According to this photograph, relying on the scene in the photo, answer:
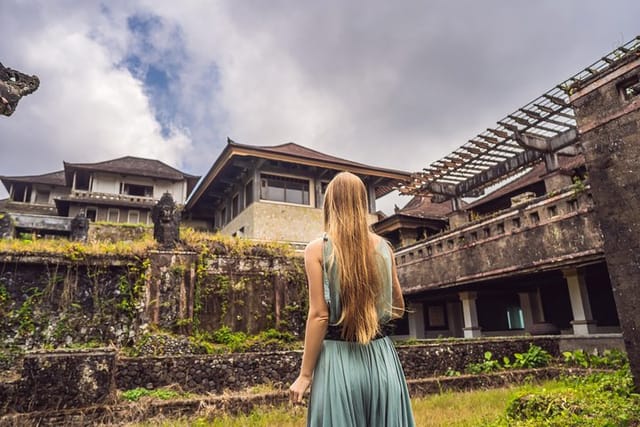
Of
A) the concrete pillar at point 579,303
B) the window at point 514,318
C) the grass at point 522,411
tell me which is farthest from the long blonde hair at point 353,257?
the window at point 514,318

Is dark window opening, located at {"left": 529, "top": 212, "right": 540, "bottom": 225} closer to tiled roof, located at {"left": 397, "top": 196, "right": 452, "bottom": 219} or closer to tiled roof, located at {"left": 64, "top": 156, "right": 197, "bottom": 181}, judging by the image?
tiled roof, located at {"left": 397, "top": 196, "right": 452, "bottom": 219}

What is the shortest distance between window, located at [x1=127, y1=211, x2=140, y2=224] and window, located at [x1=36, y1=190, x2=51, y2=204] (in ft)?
28.7

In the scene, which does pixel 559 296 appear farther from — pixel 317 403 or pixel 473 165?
pixel 317 403

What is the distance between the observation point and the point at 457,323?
19.4 metres

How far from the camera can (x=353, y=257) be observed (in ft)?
6.72

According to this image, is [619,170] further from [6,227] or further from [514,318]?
[6,227]

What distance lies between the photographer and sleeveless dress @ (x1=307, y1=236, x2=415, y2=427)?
1.91m

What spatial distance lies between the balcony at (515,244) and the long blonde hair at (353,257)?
9272 mm

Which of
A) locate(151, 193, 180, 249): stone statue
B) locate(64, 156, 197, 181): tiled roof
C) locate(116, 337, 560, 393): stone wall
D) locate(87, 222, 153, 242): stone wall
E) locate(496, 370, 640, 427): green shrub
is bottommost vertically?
locate(496, 370, 640, 427): green shrub

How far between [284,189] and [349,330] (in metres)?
17.3

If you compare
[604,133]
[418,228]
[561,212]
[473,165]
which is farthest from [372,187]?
[604,133]

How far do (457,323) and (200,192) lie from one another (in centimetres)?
1445

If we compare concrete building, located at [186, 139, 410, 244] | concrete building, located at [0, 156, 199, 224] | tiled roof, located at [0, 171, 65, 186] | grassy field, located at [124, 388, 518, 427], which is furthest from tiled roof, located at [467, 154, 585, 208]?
→ tiled roof, located at [0, 171, 65, 186]

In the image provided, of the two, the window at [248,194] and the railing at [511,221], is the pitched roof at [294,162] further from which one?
the railing at [511,221]
